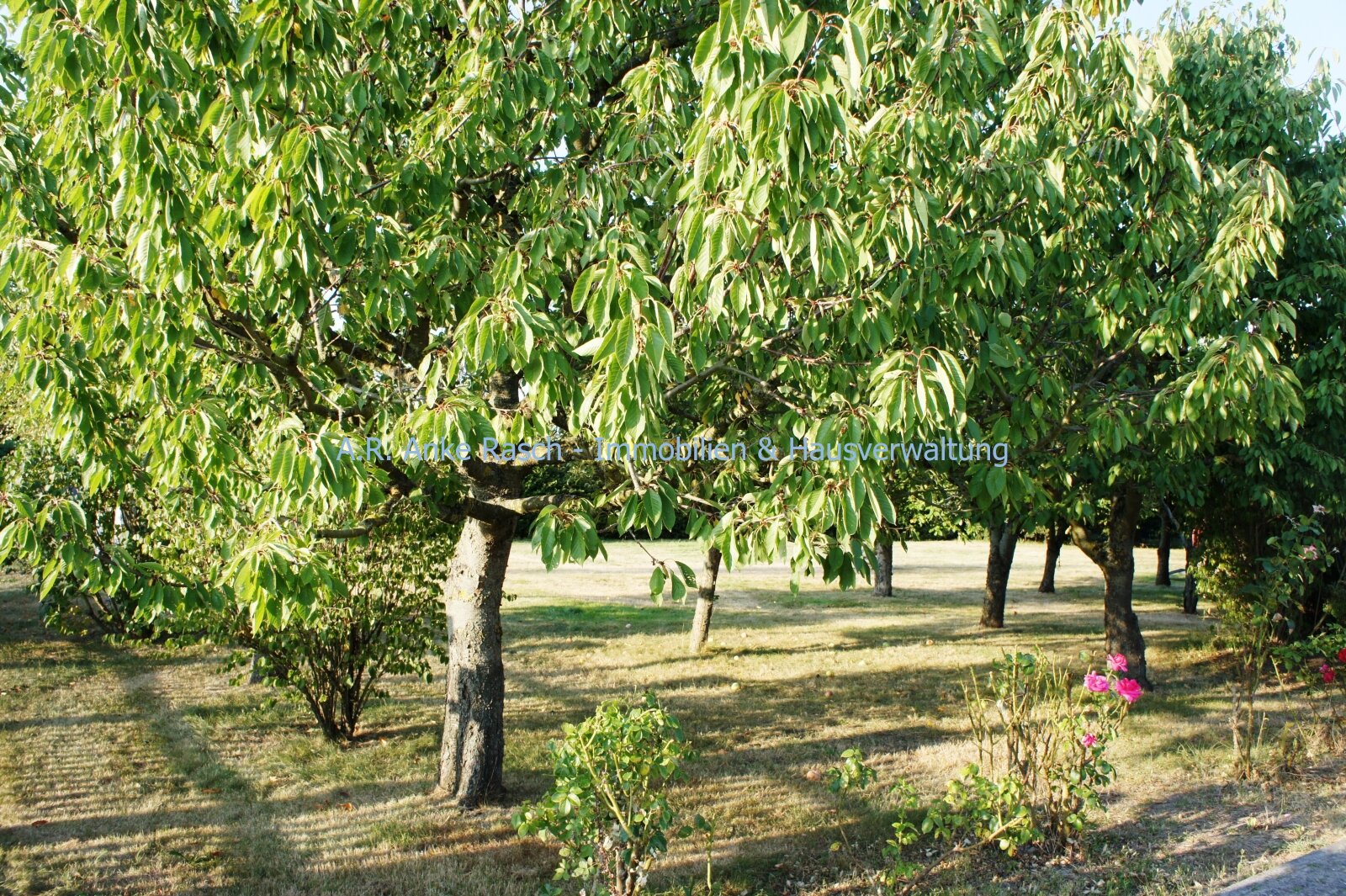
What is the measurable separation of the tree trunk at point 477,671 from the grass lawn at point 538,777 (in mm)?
235

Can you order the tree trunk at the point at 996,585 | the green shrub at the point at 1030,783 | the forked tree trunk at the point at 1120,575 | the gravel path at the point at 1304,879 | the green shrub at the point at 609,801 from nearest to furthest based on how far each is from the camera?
the green shrub at the point at 609,801 → the gravel path at the point at 1304,879 → the green shrub at the point at 1030,783 → the forked tree trunk at the point at 1120,575 → the tree trunk at the point at 996,585

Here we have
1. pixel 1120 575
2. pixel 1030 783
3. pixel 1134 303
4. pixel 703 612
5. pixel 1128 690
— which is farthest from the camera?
pixel 703 612

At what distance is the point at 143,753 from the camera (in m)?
7.05

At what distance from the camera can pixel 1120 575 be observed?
9.62m

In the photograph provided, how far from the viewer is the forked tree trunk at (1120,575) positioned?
9625mm

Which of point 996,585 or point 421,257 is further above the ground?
point 421,257

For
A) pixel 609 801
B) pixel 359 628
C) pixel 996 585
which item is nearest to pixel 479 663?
pixel 359 628

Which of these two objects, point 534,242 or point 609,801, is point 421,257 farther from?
point 609,801

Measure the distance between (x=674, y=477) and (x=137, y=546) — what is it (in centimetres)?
696

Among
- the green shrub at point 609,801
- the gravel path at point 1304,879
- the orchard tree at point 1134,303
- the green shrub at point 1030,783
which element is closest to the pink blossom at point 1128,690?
the green shrub at point 1030,783

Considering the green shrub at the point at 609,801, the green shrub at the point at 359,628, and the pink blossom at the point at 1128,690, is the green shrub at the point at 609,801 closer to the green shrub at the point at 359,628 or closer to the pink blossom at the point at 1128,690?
the pink blossom at the point at 1128,690

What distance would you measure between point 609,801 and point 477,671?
7.75ft

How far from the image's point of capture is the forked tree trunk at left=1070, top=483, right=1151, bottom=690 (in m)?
9.62

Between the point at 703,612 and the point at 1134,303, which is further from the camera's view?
the point at 703,612
